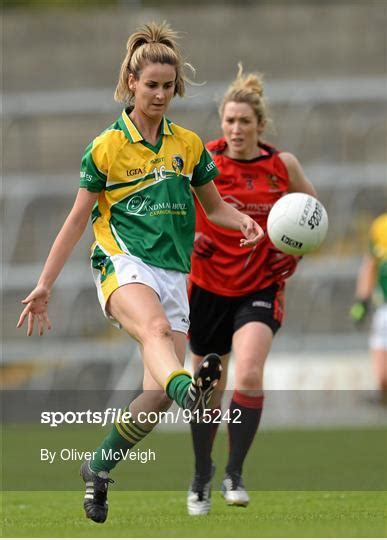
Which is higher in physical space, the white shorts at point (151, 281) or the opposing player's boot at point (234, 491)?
the white shorts at point (151, 281)

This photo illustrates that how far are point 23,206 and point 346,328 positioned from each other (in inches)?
175

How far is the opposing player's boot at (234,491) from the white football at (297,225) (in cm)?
123

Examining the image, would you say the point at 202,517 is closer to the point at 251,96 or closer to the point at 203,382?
the point at 203,382

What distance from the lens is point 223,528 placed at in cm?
592

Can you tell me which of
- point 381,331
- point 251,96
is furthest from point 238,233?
point 381,331

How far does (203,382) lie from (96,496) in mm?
1091

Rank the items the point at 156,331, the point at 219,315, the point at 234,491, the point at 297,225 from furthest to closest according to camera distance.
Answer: the point at 219,315
the point at 234,491
the point at 297,225
the point at 156,331

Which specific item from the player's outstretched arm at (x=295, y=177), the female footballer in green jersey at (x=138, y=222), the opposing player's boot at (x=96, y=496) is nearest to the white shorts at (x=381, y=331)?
the player's outstretched arm at (x=295, y=177)

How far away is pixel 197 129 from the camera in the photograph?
17.9 m

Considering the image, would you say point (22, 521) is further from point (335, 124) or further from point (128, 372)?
point (335, 124)

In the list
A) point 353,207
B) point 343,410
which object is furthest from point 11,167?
point 343,410

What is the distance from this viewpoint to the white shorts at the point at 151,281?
237 inches

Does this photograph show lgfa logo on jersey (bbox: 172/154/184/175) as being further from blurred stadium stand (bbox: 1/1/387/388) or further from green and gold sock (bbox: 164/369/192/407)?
blurred stadium stand (bbox: 1/1/387/388)

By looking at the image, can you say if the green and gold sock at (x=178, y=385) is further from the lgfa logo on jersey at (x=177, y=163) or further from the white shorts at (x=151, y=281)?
the lgfa logo on jersey at (x=177, y=163)
